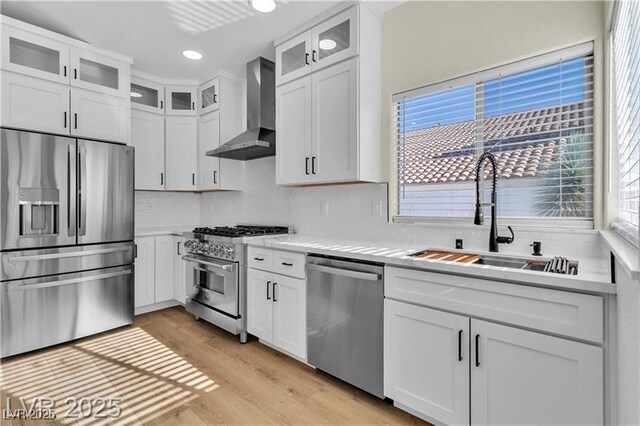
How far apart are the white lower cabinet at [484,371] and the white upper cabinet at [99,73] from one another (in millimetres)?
3259

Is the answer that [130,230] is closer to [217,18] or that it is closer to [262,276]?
[262,276]

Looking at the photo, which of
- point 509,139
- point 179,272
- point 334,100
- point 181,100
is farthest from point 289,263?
point 181,100

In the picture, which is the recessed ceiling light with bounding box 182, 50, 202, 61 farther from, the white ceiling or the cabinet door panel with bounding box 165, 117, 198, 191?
the cabinet door panel with bounding box 165, 117, 198, 191

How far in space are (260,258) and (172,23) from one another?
211 centimetres

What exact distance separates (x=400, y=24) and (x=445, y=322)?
7.29 ft

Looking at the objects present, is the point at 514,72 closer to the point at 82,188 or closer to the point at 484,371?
the point at 484,371

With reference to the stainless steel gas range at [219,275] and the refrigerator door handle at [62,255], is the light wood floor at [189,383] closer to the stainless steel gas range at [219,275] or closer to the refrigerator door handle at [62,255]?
the stainless steel gas range at [219,275]

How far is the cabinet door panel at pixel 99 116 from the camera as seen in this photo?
114 inches

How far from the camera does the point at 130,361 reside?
2502 mm

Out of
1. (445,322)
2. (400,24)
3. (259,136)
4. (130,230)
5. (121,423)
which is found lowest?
(121,423)

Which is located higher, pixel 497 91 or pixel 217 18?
pixel 217 18

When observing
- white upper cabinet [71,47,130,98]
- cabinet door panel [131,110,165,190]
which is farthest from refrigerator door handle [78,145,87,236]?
cabinet door panel [131,110,165,190]

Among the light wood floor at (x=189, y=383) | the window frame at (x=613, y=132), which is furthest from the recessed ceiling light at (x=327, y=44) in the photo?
the light wood floor at (x=189, y=383)

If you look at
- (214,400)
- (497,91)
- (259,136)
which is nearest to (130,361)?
(214,400)
